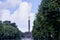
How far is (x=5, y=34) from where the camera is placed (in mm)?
146250

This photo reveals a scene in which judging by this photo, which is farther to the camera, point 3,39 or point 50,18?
point 3,39

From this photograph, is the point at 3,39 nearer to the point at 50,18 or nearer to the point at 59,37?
the point at 59,37

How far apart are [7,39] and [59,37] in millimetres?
101979

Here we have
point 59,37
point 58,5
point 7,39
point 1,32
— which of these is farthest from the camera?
point 7,39

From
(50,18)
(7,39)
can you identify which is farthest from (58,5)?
(7,39)

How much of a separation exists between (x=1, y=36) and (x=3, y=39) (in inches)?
142

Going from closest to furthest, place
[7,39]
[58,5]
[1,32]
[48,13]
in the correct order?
[48,13] → [58,5] → [1,32] → [7,39]

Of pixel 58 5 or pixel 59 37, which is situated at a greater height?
pixel 58 5

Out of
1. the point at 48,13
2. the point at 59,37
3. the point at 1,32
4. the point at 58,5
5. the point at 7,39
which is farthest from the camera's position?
the point at 7,39

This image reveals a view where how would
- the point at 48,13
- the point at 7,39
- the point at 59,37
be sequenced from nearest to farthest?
the point at 48,13 < the point at 59,37 < the point at 7,39

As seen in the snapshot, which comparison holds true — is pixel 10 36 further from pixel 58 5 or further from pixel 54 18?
pixel 54 18

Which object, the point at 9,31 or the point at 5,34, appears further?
the point at 9,31

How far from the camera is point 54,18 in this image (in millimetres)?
33906

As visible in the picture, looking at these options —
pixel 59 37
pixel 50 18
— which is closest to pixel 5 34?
pixel 59 37
